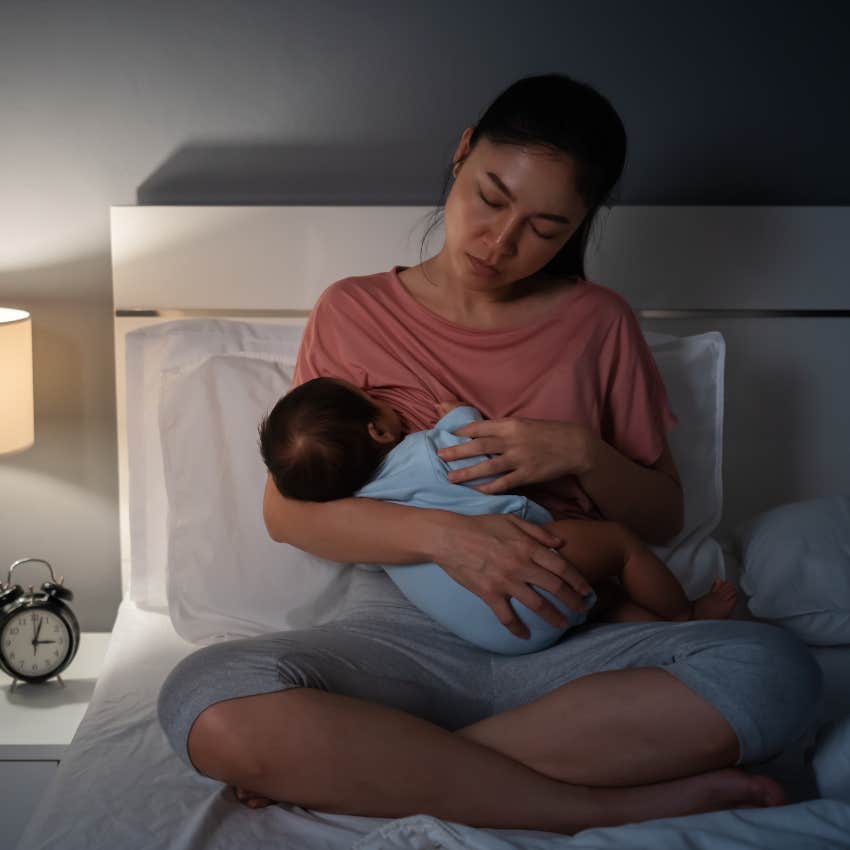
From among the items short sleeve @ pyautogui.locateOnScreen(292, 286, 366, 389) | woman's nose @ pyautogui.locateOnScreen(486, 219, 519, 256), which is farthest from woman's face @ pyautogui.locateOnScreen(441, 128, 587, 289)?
short sleeve @ pyautogui.locateOnScreen(292, 286, 366, 389)

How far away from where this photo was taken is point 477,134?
4.85 feet

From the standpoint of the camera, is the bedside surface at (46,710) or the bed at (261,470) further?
the bedside surface at (46,710)

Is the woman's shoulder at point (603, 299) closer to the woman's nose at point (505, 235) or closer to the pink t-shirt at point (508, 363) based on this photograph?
the pink t-shirt at point (508, 363)

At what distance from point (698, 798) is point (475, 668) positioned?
1.08ft

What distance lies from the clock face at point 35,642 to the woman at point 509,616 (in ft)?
1.94

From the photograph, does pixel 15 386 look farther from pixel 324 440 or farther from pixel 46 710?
pixel 324 440

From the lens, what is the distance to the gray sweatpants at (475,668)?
120 centimetres

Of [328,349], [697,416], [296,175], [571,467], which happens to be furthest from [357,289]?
[697,416]

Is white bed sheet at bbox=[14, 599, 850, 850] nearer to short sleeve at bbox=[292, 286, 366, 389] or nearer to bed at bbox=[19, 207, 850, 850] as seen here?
bed at bbox=[19, 207, 850, 850]

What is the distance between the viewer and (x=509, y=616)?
1.31m

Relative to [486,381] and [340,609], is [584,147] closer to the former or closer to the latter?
[486,381]

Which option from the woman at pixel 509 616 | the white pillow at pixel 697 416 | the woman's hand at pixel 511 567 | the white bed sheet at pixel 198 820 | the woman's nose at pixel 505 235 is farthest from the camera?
the white pillow at pixel 697 416

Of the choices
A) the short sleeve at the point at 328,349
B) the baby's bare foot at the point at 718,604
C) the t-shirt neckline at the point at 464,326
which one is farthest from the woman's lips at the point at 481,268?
the baby's bare foot at the point at 718,604

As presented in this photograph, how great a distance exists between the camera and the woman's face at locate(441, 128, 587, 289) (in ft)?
4.58
